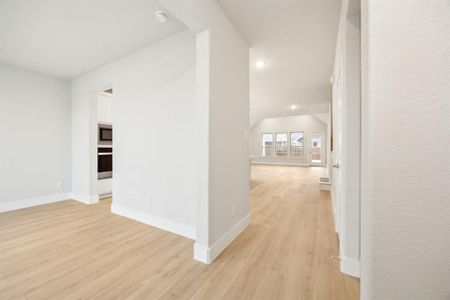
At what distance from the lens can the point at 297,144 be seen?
11.3m

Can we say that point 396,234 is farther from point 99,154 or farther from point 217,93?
point 99,154

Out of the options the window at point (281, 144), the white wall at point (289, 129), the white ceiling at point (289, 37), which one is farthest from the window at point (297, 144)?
the white ceiling at point (289, 37)

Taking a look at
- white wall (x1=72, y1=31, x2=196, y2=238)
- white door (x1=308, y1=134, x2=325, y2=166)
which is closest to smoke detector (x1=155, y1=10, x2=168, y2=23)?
white wall (x1=72, y1=31, x2=196, y2=238)

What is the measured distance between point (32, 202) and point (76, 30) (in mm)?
3273

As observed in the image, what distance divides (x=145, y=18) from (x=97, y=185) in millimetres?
3208

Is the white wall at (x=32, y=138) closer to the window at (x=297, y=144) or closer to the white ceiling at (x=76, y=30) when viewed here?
the white ceiling at (x=76, y=30)

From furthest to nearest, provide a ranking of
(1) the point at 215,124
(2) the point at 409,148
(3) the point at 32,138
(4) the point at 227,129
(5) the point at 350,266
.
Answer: (3) the point at 32,138 → (4) the point at 227,129 → (1) the point at 215,124 → (5) the point at 350,266 → (2) the point at 409,148

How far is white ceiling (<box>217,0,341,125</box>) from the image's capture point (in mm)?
1938

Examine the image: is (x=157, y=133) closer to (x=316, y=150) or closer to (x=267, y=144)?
(x=267, y=144)

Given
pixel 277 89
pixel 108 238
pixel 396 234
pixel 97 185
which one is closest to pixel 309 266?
pixel 396 234

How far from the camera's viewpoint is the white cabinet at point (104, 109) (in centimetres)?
385

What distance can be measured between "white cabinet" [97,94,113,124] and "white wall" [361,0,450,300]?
4500 millimetres

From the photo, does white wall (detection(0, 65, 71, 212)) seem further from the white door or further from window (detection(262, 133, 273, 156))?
the white door

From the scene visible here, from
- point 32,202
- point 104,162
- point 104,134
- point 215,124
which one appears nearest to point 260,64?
point 215,124
